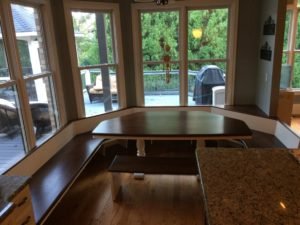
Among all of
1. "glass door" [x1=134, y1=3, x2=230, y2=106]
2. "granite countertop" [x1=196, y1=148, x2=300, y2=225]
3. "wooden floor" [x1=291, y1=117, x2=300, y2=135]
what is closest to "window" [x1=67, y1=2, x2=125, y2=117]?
"glass door" [x1=134, y1=3, x2=230, y2=106]

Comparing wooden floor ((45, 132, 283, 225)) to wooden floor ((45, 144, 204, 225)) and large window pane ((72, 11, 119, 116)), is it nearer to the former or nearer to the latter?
wooden floor ((45, 144, 204, 225))

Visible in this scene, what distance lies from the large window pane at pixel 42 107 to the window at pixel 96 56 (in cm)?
50

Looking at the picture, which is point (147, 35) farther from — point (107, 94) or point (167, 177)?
point (167, 177)

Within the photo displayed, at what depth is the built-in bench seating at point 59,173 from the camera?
224 cm

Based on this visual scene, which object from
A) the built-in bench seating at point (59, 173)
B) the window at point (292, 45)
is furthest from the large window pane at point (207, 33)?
the built-in bench seating at point (59, 173)

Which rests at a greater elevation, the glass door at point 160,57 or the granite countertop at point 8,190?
the glass door at point 160,57

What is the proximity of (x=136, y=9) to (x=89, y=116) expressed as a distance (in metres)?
1.87

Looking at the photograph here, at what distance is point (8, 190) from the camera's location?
1.54 metres

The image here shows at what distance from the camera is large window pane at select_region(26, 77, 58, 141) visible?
2979 mm

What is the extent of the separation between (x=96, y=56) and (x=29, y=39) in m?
1.13

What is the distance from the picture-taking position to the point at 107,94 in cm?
419

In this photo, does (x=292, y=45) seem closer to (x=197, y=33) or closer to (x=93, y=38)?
(x=197, y=33)

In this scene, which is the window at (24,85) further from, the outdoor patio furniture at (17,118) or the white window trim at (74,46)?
the white window trim at (74,46)

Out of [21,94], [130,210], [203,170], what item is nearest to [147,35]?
[21,94]
